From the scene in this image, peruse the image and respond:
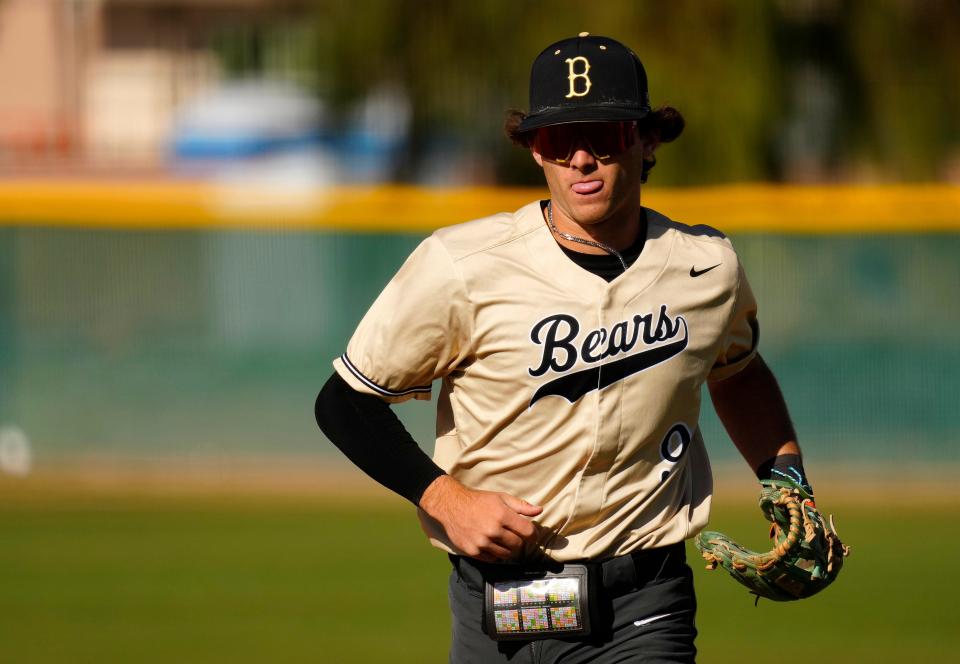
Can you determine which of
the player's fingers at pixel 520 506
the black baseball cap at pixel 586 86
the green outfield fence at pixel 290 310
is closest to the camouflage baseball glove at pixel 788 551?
the player's fingers at pixel 520 506

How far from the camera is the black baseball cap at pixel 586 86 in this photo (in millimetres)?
3096

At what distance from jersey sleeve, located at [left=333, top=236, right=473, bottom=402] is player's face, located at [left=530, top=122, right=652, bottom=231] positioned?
0.99 feet

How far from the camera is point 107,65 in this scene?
3644 cm

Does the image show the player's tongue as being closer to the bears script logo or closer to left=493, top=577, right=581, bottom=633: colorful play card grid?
the bears script logo

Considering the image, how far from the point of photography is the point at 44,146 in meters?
30.2

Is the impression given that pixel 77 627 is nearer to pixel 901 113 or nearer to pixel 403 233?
pixel 403 233

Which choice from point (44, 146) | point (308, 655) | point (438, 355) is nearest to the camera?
point (438, 355)

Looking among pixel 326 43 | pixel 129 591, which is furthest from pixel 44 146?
pixel 129 591

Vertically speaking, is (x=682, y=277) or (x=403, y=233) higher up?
(x=682, y=277)

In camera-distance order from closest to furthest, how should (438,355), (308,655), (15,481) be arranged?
(438,355) → (308,655) → (15,481)

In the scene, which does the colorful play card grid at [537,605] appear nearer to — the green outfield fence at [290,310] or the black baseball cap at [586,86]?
the black baseball cap at [586,86]

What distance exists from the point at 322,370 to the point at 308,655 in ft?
13.6

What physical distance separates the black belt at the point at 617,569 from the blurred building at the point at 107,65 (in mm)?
30025

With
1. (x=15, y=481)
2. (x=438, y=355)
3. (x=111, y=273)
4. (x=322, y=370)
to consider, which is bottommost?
(x=15, y=481)
